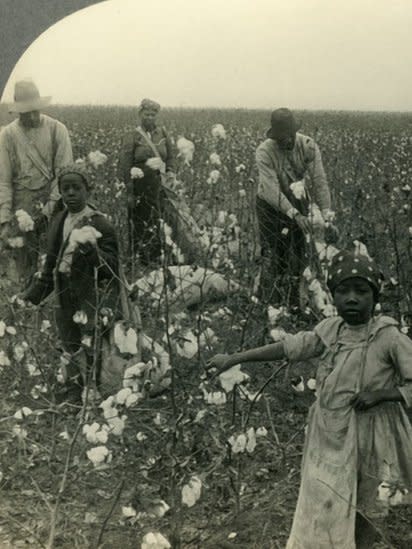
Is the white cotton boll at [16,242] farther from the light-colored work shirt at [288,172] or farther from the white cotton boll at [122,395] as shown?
the light-colored work shirt at [288,172]

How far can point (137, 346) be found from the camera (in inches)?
118

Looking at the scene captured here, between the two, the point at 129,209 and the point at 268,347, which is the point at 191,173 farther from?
the point at 268,347

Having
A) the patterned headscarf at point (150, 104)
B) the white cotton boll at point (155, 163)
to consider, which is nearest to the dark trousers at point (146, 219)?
the white cotton boll at point (155, 163)

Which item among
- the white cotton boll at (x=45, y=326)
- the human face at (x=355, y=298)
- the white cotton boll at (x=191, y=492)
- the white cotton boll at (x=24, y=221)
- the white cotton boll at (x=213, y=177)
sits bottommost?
the white cotton boll at (x=191, y=492)

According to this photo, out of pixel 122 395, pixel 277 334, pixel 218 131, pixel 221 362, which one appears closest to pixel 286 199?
pixel 218 131

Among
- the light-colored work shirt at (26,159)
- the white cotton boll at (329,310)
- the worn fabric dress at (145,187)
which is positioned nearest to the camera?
the white cotton boll at (329,310)

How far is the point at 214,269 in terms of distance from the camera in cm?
304

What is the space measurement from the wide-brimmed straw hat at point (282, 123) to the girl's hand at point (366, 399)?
2.60 ft

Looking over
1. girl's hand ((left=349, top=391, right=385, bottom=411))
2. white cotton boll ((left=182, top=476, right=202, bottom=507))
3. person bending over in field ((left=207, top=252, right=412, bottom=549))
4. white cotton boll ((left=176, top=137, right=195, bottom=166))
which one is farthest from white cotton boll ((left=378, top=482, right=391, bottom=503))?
white cotton boll ((left=176, top=137, right=195, bottom=166))

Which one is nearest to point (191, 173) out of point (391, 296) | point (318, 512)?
point (391, 296)

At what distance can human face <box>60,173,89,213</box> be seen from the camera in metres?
3.06

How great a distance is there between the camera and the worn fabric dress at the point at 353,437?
2578mm

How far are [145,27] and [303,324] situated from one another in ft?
3.33

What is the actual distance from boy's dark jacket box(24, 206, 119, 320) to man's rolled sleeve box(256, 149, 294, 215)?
20.8 inches
